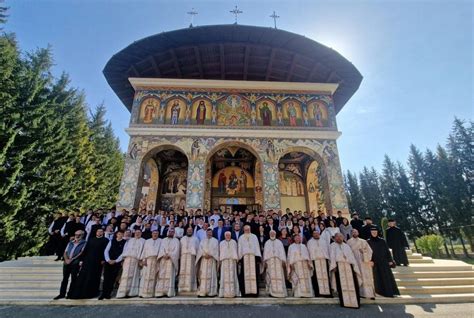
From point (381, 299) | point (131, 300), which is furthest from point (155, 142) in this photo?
point (381, 299)

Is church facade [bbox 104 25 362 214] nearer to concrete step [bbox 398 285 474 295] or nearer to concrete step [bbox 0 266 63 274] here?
concrete step [bbox 0 266 63 274]

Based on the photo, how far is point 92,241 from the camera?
546 cm

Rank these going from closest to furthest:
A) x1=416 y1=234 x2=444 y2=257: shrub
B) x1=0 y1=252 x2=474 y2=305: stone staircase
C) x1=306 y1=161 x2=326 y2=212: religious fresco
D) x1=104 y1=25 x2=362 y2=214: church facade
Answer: x1=0 y1=252 x2=474 y2=305: stone staircase → x1=104 y1=25 x2=362 y2=214: church facade → x1=306 y1=161 x2=326 y2=212: religious fresco → x1=416 y1=234 x2=444 y2=257: shrub

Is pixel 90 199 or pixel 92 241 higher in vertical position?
pixel 90 199

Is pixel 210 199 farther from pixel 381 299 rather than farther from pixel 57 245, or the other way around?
pixel 381 299

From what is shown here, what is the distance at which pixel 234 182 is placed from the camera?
614 inches

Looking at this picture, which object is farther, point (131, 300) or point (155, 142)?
point (155, 142)

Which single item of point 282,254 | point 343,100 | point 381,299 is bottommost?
point 381,299

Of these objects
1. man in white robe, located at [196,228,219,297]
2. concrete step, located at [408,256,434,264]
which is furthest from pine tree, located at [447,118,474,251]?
man in white robe, located at [196,228,219,297]

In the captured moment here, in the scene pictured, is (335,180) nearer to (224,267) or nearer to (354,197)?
(224,267)

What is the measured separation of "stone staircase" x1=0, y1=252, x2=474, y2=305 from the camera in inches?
197

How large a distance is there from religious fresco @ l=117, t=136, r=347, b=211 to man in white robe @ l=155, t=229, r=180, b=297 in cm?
514

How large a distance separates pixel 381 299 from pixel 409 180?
30810 mm

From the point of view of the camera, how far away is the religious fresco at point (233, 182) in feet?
A: 50.5
